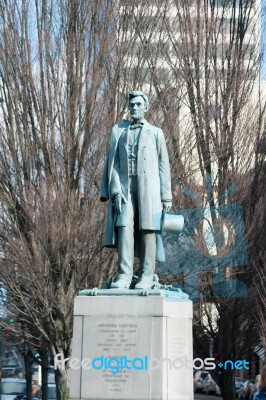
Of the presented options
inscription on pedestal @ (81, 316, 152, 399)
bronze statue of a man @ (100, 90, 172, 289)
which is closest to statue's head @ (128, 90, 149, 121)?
bronze statue of a man @ (100, 90, 172, 289)

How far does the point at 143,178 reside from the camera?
1289 cm

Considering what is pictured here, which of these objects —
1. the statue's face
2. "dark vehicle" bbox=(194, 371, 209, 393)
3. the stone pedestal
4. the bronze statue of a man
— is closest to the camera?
the stone pedestal

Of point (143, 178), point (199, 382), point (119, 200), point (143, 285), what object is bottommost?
point (143, 285)

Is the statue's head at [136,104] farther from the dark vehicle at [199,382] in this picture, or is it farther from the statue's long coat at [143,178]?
the dark vehicle at [199,382]

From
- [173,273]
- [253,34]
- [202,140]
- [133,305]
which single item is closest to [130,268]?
[133,305]

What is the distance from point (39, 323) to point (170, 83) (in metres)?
7.95

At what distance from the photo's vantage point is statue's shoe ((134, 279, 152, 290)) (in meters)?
12.5

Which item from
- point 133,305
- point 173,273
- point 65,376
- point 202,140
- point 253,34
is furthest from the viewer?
point 253,34

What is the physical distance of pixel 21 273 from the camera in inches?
881

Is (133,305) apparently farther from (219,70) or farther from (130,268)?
(219,70)

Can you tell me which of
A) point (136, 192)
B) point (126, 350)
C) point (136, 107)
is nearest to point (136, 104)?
point (136, 107)

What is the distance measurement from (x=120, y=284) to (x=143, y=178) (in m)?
1.45

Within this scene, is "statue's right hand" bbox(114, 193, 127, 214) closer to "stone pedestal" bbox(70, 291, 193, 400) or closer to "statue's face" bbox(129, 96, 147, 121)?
"statue's face" bbox(129, 96, 147, 121)

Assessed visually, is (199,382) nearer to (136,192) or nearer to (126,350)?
(136,192)
